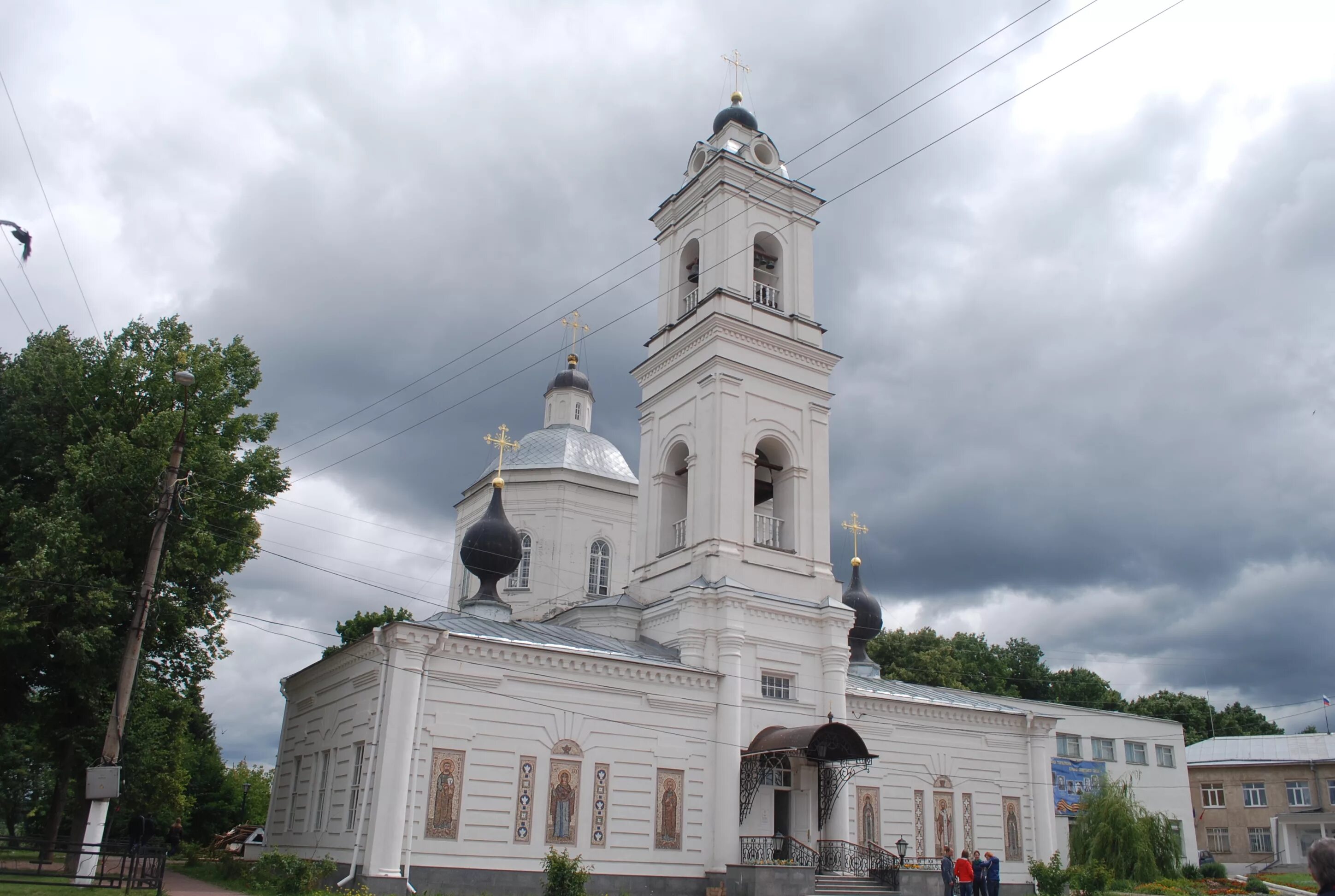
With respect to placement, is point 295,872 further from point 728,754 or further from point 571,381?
point 571,381

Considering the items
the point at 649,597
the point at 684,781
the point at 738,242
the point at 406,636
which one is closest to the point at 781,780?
the point at 684,781

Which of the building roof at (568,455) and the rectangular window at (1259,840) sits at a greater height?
the building roof at (568,455)

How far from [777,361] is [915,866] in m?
12.8

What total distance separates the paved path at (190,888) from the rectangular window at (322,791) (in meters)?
1.95

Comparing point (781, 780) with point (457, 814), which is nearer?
point (457, 814)

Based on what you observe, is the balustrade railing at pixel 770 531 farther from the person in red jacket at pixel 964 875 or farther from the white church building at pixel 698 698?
the person in red jacket at pixel 964 875

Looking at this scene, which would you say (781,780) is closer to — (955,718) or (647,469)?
(955,718)

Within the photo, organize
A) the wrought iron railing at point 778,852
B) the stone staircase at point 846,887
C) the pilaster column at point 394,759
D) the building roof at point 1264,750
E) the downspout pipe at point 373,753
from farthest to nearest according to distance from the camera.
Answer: the building roof at point 1264,750
the wrought iron railing at point 778,852
the stone staircase at point 846,887
the downspout pipe at point 373,753
the pilaster column at point 394,759

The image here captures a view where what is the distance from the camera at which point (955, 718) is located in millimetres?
26219

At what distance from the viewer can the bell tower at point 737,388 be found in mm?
24547

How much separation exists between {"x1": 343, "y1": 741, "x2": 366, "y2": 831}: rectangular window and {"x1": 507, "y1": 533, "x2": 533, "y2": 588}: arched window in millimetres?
12965

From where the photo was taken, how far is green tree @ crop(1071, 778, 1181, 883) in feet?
88.2

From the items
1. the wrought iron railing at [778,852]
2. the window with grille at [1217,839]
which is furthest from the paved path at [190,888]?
the window with grille at [1217,839]

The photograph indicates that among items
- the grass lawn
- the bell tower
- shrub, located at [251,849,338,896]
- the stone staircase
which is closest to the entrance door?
the stone staircase
